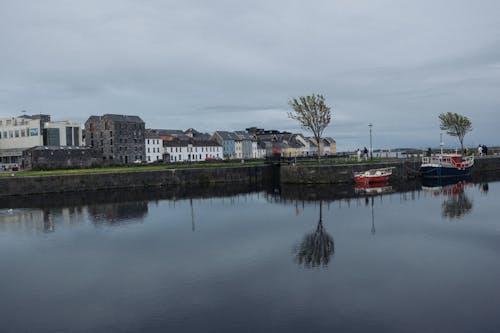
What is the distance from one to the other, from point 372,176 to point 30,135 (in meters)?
76.4

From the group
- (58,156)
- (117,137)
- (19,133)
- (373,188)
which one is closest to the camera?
(373,188)

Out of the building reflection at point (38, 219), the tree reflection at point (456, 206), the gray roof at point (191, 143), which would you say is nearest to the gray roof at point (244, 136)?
the gray roof at point (191, 143)

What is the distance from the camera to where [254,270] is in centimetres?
2084

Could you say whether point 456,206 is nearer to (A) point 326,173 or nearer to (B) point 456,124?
(A) point 326,173

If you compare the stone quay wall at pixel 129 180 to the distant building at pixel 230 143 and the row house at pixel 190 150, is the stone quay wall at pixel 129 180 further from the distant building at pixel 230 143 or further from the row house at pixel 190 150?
the distant building at pixel 230 143

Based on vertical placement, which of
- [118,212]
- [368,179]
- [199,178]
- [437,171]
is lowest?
[118,212]

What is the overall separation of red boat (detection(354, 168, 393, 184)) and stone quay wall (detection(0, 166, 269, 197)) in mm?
17383

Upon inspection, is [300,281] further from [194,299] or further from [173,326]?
[173,326]

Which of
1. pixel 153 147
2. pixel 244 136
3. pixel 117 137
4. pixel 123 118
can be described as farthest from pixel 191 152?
pixel 244 136

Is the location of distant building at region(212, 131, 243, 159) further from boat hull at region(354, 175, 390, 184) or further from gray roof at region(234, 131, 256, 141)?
boat hull at region(354, 175, 390, 184)

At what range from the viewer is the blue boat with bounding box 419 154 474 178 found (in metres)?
70.1

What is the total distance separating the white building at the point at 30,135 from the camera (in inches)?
3770

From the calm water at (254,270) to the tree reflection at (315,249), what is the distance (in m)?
0.10

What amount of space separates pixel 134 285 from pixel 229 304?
509 centimetres
